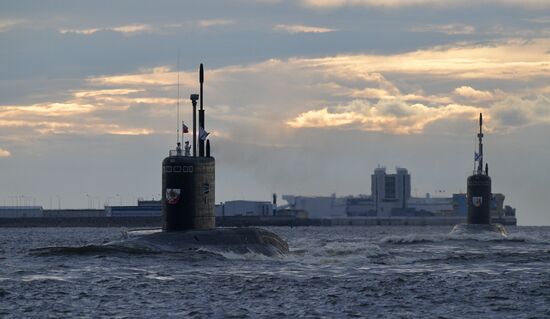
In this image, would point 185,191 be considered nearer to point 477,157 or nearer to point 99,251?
point 99,251

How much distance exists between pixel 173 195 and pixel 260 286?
16260 mm

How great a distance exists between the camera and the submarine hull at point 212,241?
187 feet

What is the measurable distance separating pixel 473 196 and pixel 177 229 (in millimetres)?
58501

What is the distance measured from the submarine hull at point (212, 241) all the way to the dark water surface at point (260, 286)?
1007mm

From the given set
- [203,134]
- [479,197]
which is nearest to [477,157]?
[479,197]

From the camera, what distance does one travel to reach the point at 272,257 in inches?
2372

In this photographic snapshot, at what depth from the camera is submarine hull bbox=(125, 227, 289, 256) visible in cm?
5700

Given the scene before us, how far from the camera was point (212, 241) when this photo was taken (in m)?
58.5

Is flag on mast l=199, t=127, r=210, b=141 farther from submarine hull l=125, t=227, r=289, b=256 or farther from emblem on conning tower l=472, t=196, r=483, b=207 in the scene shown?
emblem on conning tower l=472, t=196, r=483, b=207

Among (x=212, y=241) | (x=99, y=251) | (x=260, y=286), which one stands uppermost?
(x=212, y=241)

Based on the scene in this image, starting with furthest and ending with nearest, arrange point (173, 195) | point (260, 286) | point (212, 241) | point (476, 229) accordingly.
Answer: point (476, 229)
point (173, 195)
point (212, 241)
point (260, 286)

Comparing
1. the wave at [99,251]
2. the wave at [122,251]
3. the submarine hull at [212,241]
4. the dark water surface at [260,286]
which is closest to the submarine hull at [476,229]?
the dark water surface at [260,286]

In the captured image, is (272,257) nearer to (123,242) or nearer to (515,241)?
(123,242)

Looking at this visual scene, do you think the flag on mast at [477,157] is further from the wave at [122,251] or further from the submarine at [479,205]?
the wave at [122,251]
